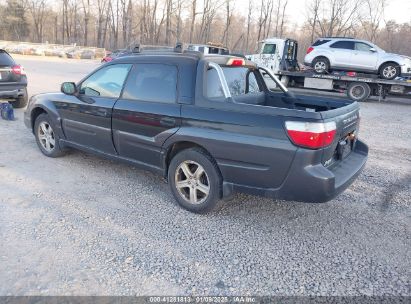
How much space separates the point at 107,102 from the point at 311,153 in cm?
267

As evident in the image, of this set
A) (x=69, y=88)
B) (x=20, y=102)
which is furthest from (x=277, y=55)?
(x=69, y=88)

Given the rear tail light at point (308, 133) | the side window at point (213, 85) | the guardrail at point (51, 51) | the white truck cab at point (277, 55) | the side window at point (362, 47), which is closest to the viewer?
the rear tail light at point (308, 133)

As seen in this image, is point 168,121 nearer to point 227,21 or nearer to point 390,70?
point 390,70

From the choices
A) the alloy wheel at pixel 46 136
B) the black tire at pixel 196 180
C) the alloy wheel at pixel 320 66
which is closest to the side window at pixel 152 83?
the black tire at pixel 196 180

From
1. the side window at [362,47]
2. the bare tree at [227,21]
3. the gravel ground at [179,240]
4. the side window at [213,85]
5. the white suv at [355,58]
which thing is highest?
the bare tree at [227,21]

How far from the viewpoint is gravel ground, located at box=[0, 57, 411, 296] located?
2850 millimetres

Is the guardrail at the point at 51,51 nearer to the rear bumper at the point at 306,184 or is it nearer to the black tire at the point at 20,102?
the black tire at the point at 20,102

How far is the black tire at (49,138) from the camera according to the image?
18.1ft

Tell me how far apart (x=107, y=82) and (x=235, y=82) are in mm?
1695

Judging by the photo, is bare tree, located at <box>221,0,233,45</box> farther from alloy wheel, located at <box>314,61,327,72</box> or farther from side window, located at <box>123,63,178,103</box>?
side window, located at <box>123,63,178,103</box>

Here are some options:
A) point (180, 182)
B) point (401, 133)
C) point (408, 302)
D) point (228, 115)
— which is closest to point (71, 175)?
point (180, 182)

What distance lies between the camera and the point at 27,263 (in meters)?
2.98

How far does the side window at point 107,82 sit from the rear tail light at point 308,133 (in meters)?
2.32

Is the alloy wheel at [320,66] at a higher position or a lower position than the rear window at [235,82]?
higher
